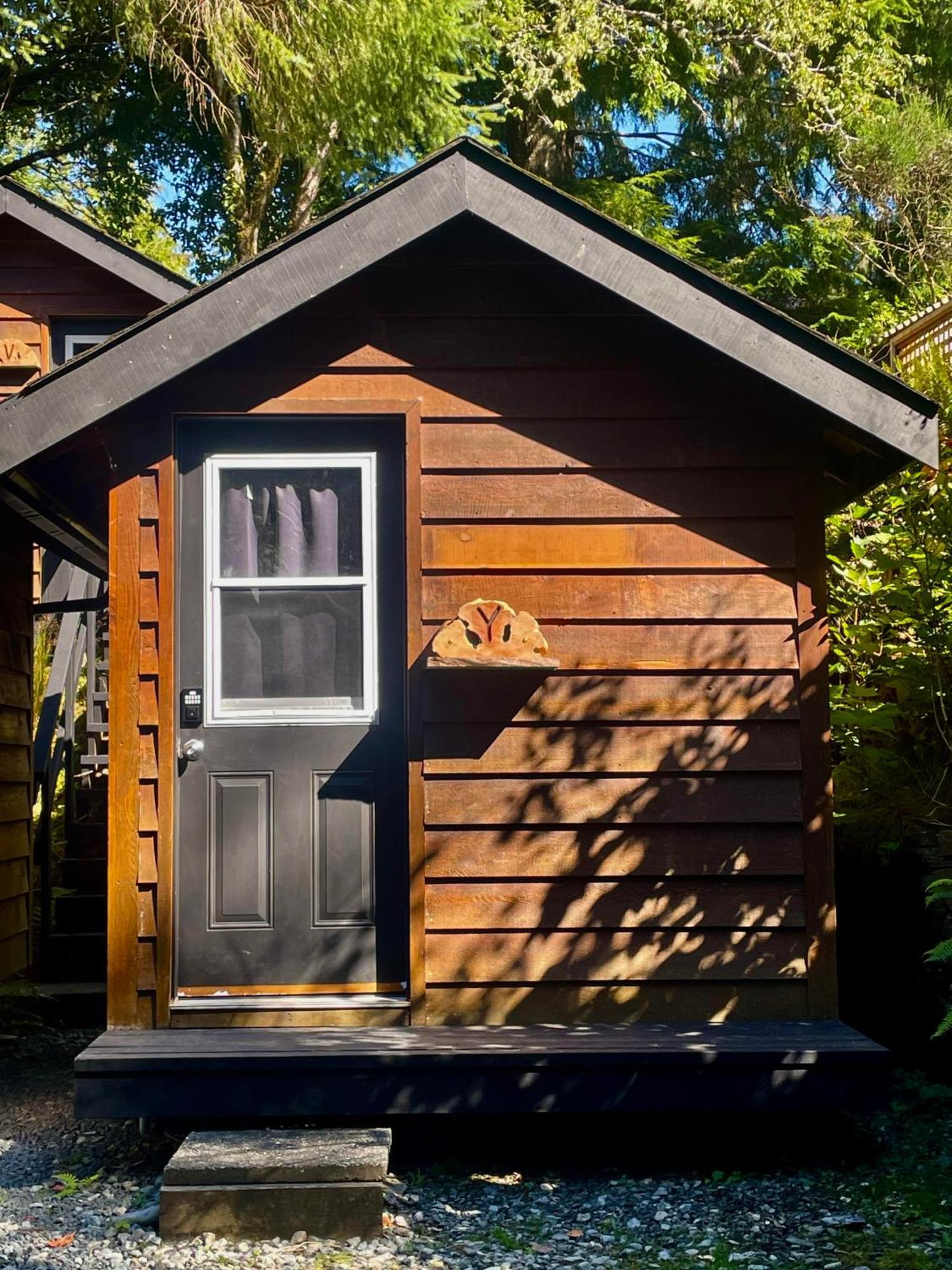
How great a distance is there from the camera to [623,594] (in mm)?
5117

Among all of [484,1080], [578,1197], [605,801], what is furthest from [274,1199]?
[605,801]

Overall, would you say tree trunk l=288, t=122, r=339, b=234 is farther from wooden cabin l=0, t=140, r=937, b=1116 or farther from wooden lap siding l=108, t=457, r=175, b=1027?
wooden lap siding l=108, t=457, r=175, b=1027

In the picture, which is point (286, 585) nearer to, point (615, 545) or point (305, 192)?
point (615, 545)

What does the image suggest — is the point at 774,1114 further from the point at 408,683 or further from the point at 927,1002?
the point at 408,683

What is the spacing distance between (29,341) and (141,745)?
5.01 meters

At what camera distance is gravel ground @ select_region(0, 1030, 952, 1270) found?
3912mm

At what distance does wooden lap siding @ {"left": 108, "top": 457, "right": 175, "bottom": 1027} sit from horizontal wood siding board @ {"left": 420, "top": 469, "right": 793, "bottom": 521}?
1112 mm

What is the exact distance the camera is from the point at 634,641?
5.10m

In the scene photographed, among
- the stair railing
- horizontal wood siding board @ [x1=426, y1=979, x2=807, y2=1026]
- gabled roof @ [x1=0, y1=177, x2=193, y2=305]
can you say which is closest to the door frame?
horizontal wood siding board @ [x1=426, y1=979, x2=807, y2=1026]

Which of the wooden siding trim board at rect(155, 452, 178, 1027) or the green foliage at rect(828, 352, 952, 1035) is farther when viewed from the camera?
the green foliage at rect(828, 352, 952, 1035)

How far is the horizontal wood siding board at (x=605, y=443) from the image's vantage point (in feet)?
16.8

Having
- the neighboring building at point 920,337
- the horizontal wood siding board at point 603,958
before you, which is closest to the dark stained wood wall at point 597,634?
the horizontal wood siding board at point 603,958

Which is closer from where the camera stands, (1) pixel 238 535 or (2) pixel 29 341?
(1) pixel 238 535

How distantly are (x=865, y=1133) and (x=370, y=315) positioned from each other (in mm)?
3822
